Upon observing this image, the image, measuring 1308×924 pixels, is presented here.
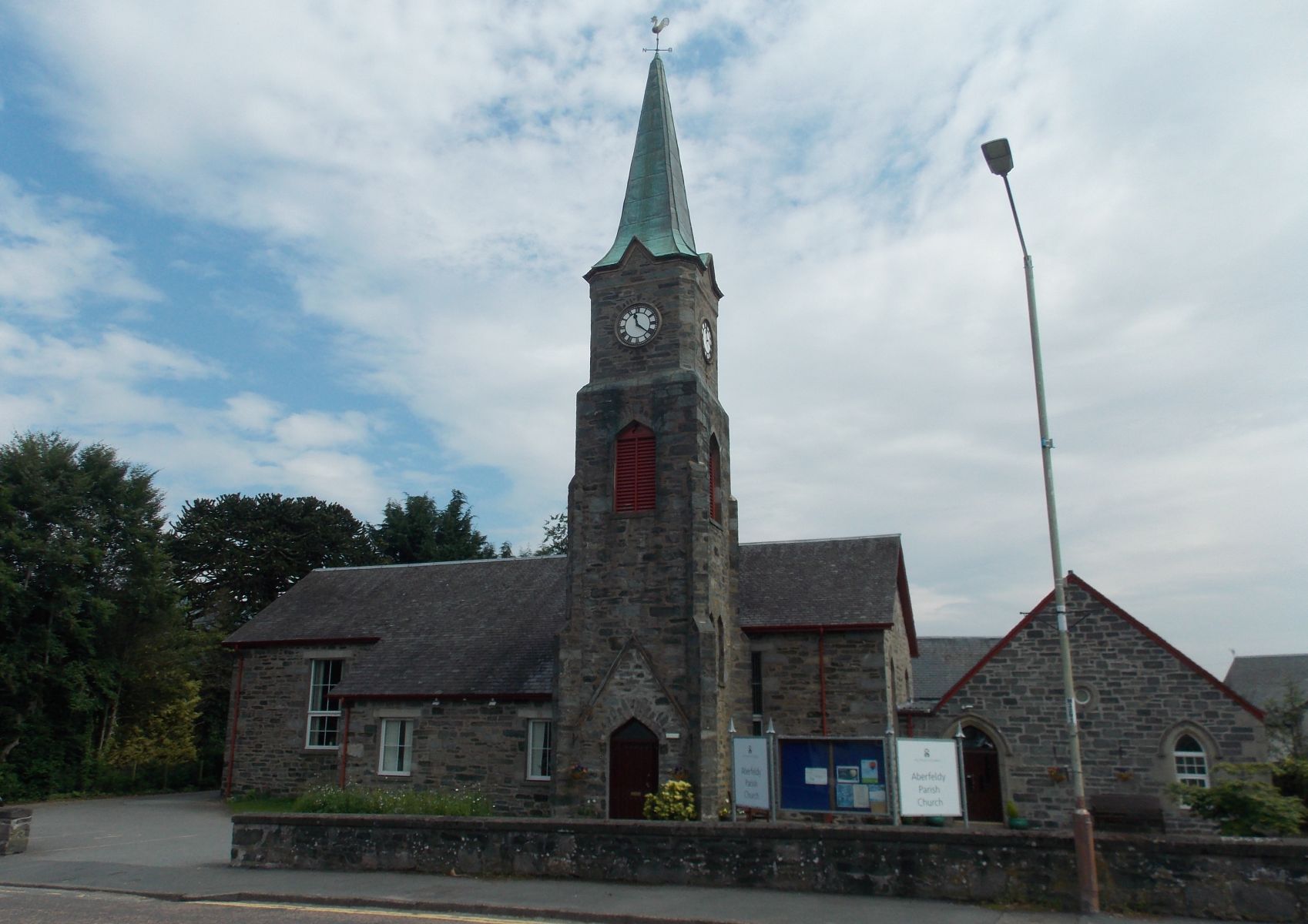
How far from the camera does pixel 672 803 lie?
1839 centimetres

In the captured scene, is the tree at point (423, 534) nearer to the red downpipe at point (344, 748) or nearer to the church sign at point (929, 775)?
the red downpipe at point (344, 748)

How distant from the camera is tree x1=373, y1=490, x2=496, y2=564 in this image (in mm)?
50906

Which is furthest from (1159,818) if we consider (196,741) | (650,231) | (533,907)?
(196,741)

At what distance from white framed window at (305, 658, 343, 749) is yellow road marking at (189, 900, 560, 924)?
15.3 meters

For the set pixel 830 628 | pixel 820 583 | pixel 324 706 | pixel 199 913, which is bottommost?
pixel 199 913

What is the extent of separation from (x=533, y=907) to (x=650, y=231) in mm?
16839

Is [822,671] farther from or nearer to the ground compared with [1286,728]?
farther from the ground

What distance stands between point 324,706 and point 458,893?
17.5 meters

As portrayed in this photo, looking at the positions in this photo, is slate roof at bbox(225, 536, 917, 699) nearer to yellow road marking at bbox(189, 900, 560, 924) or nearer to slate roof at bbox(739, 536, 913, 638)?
slate roof at bbox(739, 536, 913, 638)

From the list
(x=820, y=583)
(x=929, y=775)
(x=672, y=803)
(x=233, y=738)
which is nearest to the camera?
(x=929, y=775)

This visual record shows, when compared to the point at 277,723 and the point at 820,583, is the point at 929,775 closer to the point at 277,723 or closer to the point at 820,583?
Answer: the point at 820,583

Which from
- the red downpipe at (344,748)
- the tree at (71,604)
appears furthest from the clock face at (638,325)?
the tree at (71,604)

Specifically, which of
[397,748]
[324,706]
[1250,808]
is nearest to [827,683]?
[397,748]

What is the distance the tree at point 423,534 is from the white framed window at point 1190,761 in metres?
38.4
